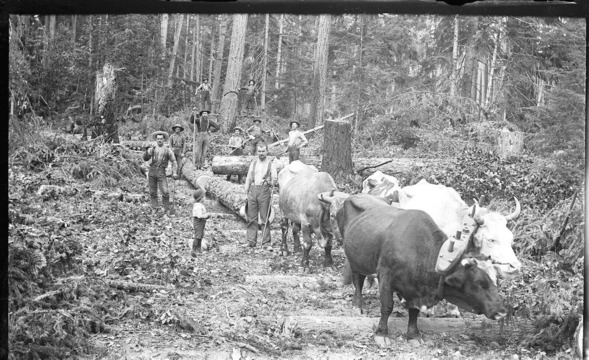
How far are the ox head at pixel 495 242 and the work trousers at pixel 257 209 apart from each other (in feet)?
9.89

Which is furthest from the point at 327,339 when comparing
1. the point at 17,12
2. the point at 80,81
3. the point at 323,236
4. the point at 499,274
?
the point at 17,12

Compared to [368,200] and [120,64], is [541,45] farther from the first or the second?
[120,64]

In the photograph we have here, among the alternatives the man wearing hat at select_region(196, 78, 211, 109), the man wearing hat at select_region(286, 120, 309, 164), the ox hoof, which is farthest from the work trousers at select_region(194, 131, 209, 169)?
the ox hoof

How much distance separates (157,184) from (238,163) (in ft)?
4.92

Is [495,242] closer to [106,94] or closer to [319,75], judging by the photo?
[319,75]

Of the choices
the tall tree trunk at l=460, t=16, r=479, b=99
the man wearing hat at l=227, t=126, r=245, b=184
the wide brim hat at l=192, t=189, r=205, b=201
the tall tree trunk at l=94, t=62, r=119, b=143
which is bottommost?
the wide brim hat at l=192, t=189, r=205, b=201

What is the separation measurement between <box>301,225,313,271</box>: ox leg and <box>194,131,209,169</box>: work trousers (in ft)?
5.48

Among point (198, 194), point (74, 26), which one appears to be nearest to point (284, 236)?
point (198, 194)

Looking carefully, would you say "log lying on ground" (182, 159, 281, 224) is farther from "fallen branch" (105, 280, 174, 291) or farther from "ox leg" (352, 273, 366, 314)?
"ox leg" (352, 273, 366, 314)

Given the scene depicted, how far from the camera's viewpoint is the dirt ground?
5.89m

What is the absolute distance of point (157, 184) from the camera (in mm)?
7531

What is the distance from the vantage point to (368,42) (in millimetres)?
7078

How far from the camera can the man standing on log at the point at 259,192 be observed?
8.50m

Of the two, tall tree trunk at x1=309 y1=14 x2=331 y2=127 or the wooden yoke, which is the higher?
tall tree trunk at x1=309 y1=14 x2=331 y2=127
